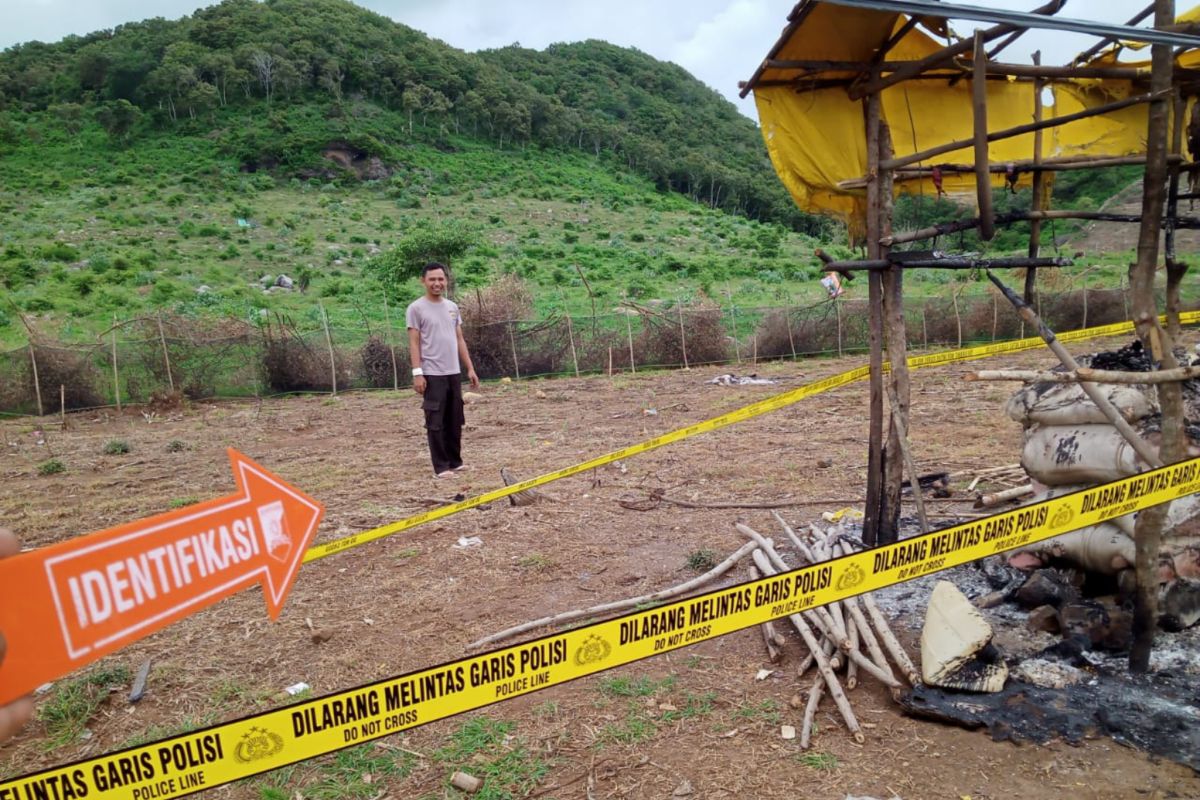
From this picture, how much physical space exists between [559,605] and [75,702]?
2.53 m

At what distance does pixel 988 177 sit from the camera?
3.27 metres

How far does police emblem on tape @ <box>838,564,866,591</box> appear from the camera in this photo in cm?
244

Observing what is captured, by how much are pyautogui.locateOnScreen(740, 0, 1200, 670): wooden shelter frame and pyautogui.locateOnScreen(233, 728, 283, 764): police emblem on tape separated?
3.06 metres

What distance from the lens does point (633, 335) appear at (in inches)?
713

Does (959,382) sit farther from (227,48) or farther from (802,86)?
(227,48)

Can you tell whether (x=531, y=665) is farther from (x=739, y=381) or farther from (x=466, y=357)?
(x=739, y=381)

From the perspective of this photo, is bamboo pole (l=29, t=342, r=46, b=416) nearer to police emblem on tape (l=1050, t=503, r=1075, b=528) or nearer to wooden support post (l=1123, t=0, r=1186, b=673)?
police emblem on tape (l=1050, t=503, r=1075, b=528)

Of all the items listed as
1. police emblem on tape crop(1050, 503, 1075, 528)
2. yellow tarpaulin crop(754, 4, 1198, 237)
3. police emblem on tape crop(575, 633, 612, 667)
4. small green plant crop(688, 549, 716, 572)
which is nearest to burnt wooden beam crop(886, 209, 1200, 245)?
yellow tarpaulin crop(754, 4, 1198, 237)

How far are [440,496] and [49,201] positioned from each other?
176 ft

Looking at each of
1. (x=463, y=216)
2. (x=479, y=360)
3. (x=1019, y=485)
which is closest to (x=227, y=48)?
(x=463, y=216)

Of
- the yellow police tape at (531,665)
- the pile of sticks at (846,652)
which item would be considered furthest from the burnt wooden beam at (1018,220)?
the pile of sticks at (846,652)

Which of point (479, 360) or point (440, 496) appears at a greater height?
point (479, 360)

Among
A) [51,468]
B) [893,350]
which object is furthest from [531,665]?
[51,468]

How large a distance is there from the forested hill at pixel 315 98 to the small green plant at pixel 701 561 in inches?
2680
